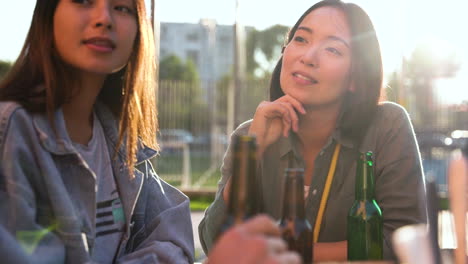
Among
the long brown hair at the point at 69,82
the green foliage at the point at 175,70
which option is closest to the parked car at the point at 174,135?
the green foliage at the point at 175,70

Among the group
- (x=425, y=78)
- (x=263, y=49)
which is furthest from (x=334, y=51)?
(x=425, y=78)

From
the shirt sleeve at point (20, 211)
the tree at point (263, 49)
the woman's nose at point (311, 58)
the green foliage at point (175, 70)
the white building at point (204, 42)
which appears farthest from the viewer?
the green foliage at point (175, 70)

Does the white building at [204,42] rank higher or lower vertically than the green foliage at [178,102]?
higher

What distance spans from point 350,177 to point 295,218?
0.54 m

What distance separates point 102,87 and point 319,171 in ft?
2.04

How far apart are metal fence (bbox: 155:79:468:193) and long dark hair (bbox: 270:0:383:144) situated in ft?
18.6

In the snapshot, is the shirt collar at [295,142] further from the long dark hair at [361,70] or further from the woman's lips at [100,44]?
the woman's lips at [100,44]

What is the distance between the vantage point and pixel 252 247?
606 millimetres

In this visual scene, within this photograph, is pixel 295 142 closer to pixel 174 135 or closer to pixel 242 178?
pixel 242 178

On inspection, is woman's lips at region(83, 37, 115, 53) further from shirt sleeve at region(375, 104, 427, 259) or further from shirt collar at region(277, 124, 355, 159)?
shirt sleeve at region(375, 104, 427, 259)

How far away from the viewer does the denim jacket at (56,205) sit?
3.03 feet

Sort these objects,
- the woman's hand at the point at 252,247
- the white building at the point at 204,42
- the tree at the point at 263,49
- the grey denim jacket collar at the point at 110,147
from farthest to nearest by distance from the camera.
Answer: the white building at the point at 204,42, the tree at the point at 263,49, the grey denim jacket collar at the point at 110,147, the woman's hand at the point at 252,247

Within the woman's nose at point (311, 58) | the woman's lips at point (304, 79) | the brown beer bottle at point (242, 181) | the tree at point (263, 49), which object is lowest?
the brown beer bottle at point (242, 181)

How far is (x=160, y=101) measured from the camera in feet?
26.6
